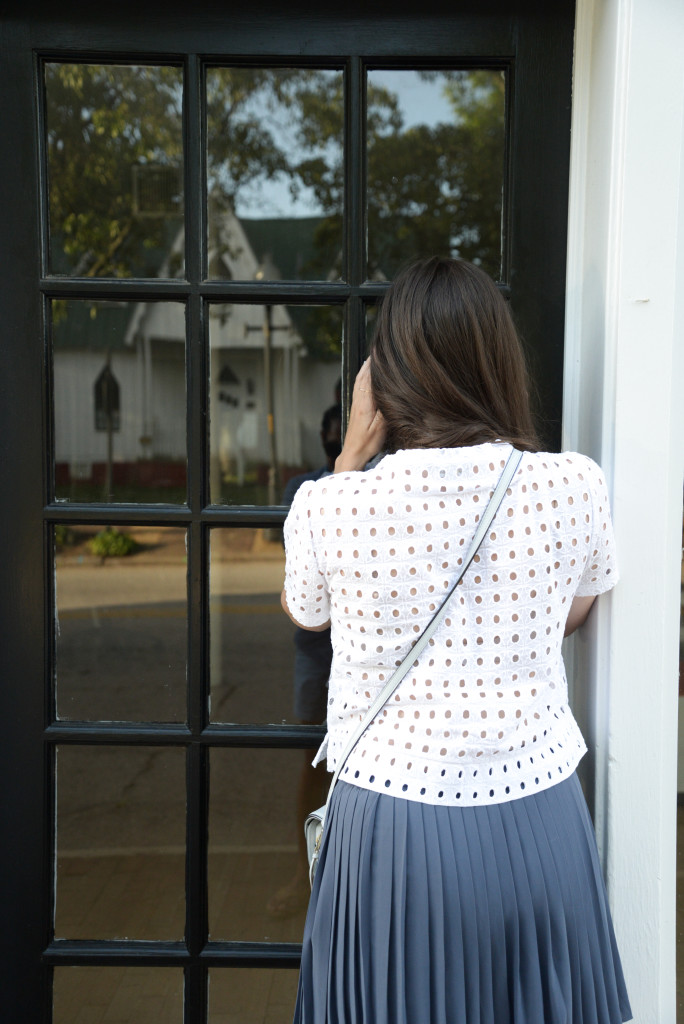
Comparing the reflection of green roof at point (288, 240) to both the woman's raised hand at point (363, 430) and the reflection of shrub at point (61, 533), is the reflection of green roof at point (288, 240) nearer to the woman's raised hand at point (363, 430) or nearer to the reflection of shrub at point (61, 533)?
the reflection of shrub at point (61, 533)

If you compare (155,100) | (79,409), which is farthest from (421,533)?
(155,100)

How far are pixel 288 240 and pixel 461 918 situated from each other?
12.8ft

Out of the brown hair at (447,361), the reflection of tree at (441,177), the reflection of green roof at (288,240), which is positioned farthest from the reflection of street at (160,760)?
the reflection of tree at (441,177)

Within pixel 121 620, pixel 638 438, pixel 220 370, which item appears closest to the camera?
pixel 638 438

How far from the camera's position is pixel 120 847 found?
2.15 m

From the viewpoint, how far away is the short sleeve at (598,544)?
111cm

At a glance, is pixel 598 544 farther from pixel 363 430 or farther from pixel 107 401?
pixel 107 401

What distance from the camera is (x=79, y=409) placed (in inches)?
120

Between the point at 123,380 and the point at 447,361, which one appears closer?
the point at 447,361

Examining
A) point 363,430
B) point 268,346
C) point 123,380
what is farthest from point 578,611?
point 123,380

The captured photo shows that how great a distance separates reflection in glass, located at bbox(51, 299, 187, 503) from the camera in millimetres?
3043

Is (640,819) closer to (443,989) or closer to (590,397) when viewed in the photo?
(443,989)

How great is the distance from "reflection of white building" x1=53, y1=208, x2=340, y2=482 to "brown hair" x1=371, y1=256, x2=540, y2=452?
1822 mm

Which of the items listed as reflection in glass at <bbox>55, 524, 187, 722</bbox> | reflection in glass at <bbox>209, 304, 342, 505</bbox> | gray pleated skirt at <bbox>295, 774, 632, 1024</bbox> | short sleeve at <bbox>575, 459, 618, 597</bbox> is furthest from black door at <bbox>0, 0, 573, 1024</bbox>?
reflection in glass at <bbox>55, 524, 187, 722</bbox>
